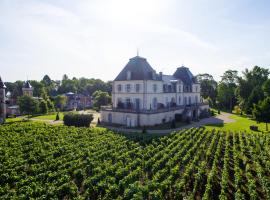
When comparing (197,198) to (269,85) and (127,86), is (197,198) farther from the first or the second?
(269,85)

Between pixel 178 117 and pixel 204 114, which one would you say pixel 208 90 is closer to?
pixel 204 114

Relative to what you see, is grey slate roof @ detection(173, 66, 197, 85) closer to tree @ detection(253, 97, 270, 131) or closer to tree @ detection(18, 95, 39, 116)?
tree @ detection(253, 97, 270, 131)

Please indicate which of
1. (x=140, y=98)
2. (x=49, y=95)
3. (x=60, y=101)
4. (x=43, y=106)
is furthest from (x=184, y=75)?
(x=49, y=95)

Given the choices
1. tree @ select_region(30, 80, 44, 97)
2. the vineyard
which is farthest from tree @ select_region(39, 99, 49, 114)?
tree @ select_region(30, 80, 44, 97)

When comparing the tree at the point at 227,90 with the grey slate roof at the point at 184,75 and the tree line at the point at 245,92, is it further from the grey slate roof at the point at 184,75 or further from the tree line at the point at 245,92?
the grey slate roof at the point at 184,75

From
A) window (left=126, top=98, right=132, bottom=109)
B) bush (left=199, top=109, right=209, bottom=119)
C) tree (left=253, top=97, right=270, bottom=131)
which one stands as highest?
window (left=126, top=98, right=132, bottom=109)

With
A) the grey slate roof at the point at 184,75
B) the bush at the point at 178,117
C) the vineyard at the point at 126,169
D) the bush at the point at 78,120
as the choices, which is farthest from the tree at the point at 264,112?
the bush at the point at 78,120
